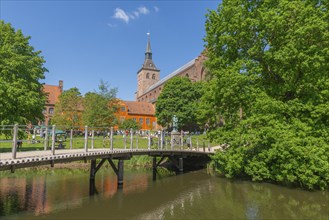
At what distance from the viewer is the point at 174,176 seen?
20.8m

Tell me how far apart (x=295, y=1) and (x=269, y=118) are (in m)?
6.09

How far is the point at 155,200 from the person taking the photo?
13.1m

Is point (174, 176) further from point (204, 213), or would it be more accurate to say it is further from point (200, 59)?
point (200, 59)

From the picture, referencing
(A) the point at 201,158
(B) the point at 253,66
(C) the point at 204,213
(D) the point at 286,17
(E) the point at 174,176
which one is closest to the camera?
(C) the point at 204,213

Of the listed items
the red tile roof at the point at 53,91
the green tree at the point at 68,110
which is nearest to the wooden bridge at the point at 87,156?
the green tree at the point at 68,110

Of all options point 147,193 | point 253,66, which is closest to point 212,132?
point 253,66

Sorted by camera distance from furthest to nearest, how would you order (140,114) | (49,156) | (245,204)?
(140,114), (245,204), (49,156)

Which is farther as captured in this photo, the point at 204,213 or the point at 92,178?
the point at 92,178

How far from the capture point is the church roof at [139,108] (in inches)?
2726

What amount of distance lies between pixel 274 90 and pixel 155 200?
28.3 ft

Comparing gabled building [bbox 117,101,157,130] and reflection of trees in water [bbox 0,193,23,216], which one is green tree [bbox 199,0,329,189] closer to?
reflection of trees in water [bbox 0,193,23,216]

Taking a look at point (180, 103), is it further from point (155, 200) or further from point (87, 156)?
point (87, 156)

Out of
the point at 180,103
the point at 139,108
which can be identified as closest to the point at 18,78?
the point at 180,103

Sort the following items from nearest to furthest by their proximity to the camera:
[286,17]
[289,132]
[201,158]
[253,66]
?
[289,132], [286,17], [253,66], [201,158]
